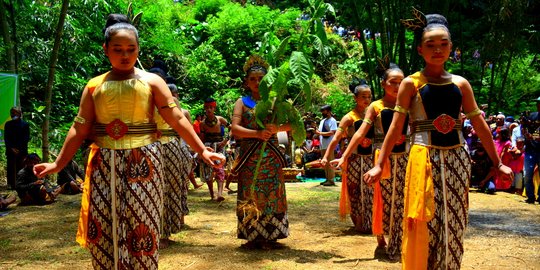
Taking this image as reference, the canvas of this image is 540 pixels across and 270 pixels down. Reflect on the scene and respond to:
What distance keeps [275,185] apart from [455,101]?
8.23ft

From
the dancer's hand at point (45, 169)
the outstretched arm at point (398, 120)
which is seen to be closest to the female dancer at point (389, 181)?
the outstretched arm at point (398, 120)

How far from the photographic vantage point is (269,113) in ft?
18.4

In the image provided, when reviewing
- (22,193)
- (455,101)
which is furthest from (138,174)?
(22,193)

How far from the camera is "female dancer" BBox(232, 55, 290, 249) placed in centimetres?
596

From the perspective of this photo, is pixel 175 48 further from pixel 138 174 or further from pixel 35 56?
pixel 138 174

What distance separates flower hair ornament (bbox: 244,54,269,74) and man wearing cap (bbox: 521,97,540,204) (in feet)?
19.1

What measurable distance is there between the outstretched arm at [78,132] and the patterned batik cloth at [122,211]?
20cm

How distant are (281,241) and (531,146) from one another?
18.0ft

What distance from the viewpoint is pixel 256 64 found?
6055mm

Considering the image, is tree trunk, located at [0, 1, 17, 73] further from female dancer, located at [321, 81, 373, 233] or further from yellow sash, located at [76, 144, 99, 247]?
yellow sash, located at [76, 144, 99, 247]

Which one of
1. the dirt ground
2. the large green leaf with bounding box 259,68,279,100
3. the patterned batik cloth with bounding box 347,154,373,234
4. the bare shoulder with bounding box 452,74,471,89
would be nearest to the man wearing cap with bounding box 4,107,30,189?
the dirt ground

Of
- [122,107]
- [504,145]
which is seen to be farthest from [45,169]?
[504,145]

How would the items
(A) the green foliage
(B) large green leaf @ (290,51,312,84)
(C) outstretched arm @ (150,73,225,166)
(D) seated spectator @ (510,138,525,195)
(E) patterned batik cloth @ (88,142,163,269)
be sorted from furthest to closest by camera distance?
(A) the green foliage
(D) seated spectator @ (510,138,525,195)
(B) large green leaf @ (290,51,312,84)
(C) outstretched arm @ (150,73,225,166)
(E) patterned batik cloth @ (88,142,163,269)

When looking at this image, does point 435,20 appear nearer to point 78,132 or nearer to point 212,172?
point 78,132
